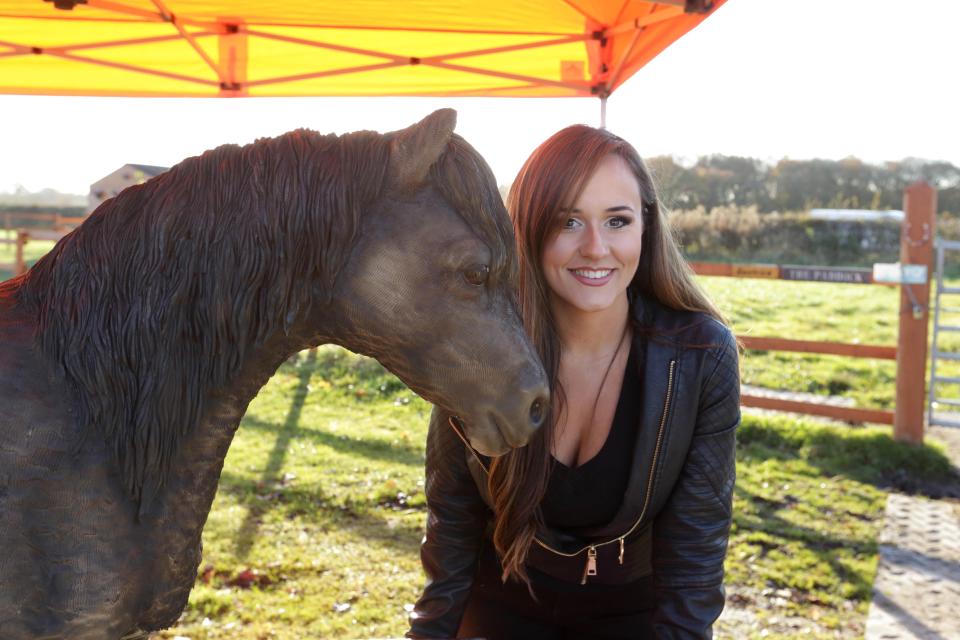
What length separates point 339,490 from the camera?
5.23m

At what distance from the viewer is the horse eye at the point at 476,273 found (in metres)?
1.33

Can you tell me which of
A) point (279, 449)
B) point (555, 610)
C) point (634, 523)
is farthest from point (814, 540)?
point (279, 449)

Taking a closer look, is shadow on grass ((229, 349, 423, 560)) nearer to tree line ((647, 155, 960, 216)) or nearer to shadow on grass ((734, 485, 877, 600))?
shadow on grass ((734, 485, 877, 600))

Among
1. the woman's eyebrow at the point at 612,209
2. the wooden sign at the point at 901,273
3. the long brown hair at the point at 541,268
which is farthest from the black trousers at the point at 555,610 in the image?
the wooden sign at the point at 901,273

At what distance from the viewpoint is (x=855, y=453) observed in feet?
19.4

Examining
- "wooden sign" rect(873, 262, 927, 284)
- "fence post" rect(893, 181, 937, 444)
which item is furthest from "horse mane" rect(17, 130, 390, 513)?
"fence post" rect(893, 181, 937, 444)

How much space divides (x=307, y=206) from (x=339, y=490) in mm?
4216

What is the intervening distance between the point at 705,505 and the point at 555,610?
0.58 m

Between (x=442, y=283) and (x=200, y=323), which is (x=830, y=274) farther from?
(x=200, y=323)

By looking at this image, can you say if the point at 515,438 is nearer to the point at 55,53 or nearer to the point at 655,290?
the point at 655,290

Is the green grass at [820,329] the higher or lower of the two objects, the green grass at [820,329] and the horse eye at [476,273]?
the lower

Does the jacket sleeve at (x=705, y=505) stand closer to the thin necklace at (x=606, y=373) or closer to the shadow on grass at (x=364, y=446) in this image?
the thin necklace at (x=606, y=373)

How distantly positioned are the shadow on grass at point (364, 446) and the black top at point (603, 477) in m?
3.64

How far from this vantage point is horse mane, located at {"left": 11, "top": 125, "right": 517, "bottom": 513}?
1.27 metres
